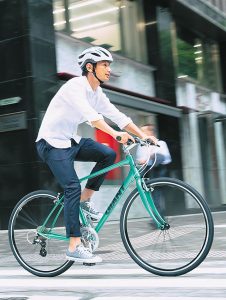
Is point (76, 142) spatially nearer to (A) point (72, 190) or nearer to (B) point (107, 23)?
(A) point (72, 190)

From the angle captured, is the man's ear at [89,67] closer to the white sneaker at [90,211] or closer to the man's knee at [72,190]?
the man's knee at [72,190]

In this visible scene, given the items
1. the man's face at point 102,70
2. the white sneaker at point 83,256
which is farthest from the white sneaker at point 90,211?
the man's face at point 102,70

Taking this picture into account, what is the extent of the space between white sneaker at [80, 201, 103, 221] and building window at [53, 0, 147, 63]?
7725mm

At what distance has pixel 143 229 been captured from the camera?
12.2 ft

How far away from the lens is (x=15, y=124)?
1038 centimetres

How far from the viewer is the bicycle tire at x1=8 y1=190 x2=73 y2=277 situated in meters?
4.40

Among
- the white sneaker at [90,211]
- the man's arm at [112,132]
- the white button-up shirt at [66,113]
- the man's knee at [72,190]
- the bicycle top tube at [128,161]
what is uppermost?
the white button-up shirt at [66,113]

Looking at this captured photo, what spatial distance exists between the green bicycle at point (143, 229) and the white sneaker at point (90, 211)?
0.05m

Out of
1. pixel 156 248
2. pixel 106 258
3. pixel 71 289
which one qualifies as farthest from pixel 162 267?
pixel 106 258

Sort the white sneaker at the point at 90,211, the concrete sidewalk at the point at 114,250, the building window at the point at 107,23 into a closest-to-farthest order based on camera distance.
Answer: the white sneaker at the point at 90,211 → the concrete sidewalk at the point at 114,250 → the building window at the point at 107,23

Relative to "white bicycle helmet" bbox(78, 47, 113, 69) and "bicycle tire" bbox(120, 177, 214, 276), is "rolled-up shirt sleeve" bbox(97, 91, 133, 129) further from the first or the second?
"bicycle tire" bbox(120, 177, 214, 276)

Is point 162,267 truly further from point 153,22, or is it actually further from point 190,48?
point 190,48

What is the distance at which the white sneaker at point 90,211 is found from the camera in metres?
4.29

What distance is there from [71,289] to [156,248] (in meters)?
0.72
